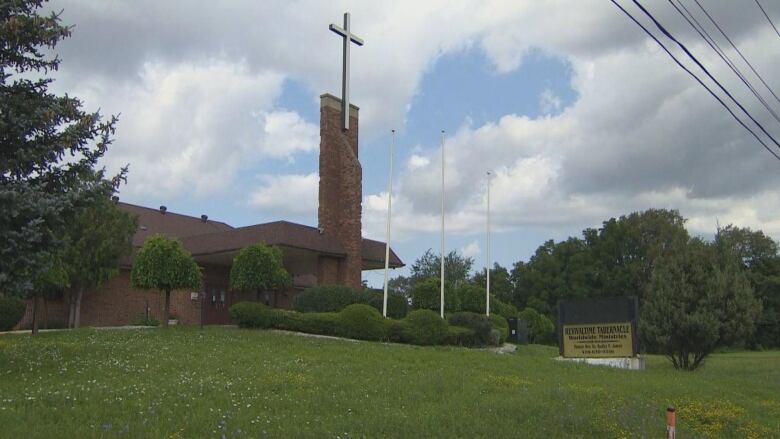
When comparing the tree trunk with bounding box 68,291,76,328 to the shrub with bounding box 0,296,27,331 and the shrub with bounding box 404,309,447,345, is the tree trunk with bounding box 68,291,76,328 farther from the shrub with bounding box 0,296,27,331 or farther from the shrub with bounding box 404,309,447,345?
the shrub with bounding box 404,309,447,345

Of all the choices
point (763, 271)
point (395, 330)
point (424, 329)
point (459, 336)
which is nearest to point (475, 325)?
point (459, 336)

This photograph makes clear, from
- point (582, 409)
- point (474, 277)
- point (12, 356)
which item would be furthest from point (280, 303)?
point (474, 277)

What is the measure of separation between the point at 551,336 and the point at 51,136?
156ft

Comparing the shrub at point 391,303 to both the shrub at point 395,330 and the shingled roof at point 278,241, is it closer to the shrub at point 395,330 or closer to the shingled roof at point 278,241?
the shingled roof at point 278,241

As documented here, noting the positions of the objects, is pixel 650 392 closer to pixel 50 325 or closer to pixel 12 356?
pixel 12 356

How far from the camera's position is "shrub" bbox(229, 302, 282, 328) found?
2277 cm

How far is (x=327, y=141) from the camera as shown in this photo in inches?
1211

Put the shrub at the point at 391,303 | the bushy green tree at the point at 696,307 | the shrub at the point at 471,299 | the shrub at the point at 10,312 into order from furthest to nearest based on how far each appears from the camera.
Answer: the shrub at the point at 471,299, the shrub at the point at 391,303, the shrub at the point at 10,312, the bushy green tree at the point at 696,307

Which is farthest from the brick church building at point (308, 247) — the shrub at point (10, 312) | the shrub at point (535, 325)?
the shrub at point (535, 325)

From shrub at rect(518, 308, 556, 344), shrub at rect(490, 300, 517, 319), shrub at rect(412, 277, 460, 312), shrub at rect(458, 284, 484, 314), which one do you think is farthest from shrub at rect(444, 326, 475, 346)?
shrub at rect(518, 308, 556, 344)

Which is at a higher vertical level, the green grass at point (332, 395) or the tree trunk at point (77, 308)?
the tree trunk at point (77, 308)

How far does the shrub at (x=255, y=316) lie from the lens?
22.8 metres

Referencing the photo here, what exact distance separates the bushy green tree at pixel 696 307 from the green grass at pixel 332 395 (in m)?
4.76

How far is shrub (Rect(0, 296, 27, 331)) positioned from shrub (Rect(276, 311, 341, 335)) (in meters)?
9.95
